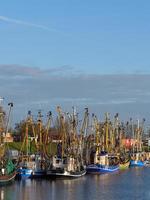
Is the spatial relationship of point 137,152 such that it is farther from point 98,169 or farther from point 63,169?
point 63,169

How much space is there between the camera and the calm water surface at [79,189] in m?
85.8

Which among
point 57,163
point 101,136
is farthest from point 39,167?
point 101,136

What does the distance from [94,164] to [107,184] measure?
92.0ft

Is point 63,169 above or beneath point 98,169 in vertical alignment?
above

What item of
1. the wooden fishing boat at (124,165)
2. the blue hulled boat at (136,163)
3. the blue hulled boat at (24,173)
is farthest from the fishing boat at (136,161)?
the blue hulled boat at (24,173)

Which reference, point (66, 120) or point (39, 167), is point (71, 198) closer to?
point (39, 167)

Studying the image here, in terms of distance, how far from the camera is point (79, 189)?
96.2 metres

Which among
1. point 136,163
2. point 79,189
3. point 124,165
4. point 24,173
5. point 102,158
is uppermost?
point 102,158

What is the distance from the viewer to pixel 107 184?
106750 millimetres

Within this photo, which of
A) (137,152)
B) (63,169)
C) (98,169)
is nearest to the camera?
(63,169)

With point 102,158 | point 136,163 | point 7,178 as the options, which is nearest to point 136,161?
point 136,163

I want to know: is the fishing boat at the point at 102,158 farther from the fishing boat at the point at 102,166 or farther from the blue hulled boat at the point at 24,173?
the blue hulled boat at the point at 24,173

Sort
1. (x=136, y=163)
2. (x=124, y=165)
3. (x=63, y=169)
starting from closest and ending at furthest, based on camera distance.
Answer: (x=63, y=169) < (x=124, y=165) < (x=136, y=163)

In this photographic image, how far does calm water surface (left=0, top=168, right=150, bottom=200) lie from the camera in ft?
281
